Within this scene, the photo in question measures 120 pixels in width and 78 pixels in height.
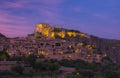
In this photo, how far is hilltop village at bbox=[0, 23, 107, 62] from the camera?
60.3 m

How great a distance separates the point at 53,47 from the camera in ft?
215

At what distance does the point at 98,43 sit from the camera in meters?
79.5

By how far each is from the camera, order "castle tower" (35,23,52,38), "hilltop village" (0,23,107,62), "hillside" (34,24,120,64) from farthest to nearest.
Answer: "castle tower" (35,23,52,38)
"hillside" (34,24,120,64)
"hilltop village" (0,23,107,62)

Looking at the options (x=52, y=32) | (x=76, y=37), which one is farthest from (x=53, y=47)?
(x=76, y=37)

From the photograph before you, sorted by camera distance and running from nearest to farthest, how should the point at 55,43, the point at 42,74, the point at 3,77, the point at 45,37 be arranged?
the point at 3,77 < the point at 42,74 < the point at 55,43 < the point at 45,37

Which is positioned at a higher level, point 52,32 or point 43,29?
point 43,29

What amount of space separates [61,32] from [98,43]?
395 inches

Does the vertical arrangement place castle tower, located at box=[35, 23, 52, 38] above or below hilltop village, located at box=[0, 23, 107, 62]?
above

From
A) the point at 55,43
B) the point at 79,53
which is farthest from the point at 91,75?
the point at 55,43

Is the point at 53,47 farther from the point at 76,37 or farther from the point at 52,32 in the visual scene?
the point at 76,37

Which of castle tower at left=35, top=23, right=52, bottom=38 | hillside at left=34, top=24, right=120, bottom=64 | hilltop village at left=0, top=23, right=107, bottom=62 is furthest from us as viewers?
castle tower at left=35, top=23, right=52, bottom=38

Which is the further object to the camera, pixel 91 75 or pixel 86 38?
pixel 86 38

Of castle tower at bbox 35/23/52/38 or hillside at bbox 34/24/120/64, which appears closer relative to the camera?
hillside at bbox 34/24/120/64

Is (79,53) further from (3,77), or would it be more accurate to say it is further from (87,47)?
(3,77)
